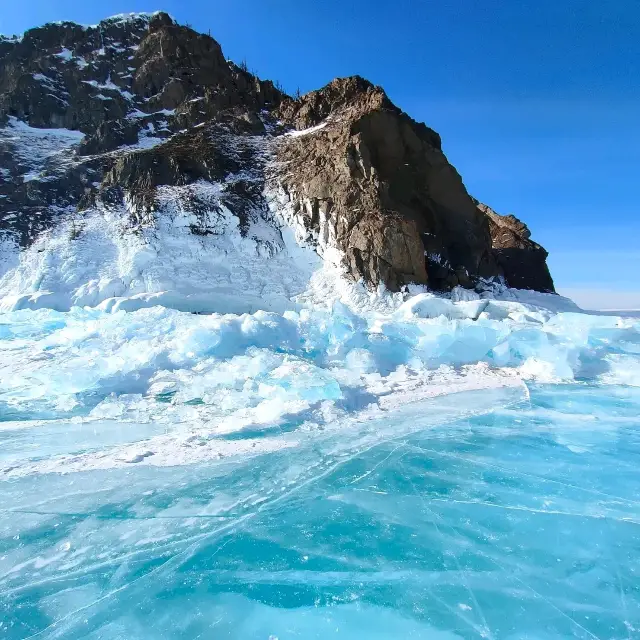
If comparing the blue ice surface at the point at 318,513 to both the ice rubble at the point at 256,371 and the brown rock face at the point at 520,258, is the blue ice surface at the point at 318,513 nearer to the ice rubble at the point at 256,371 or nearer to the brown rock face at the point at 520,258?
the ice rubble at the point at 256,371

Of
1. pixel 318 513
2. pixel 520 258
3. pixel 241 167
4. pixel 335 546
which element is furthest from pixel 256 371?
pixel 520 258

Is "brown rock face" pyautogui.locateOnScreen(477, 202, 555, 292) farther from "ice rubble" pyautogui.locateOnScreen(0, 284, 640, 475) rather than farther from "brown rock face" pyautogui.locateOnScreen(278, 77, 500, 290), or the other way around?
"ice rubble" pyautogui.locateOnScreen(0, 284, 640, 475)

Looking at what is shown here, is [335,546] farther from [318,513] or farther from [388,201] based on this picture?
[388,201]

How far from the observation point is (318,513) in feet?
10.8

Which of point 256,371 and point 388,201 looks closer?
point 256,371

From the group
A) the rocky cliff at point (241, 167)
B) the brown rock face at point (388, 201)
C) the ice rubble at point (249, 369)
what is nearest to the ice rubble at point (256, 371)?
the ice rubble at point (249, 369)

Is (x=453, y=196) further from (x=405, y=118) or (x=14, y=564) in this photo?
(x=14, y=564)

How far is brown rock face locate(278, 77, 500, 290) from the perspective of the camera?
22359 mm

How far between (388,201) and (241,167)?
12.2m

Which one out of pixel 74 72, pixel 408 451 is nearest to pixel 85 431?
pixel 408 451

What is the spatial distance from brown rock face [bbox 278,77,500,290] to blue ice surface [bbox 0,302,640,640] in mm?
15967

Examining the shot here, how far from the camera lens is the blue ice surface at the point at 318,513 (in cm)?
236

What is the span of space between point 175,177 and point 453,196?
726 inches

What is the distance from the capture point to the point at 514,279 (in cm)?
3027
